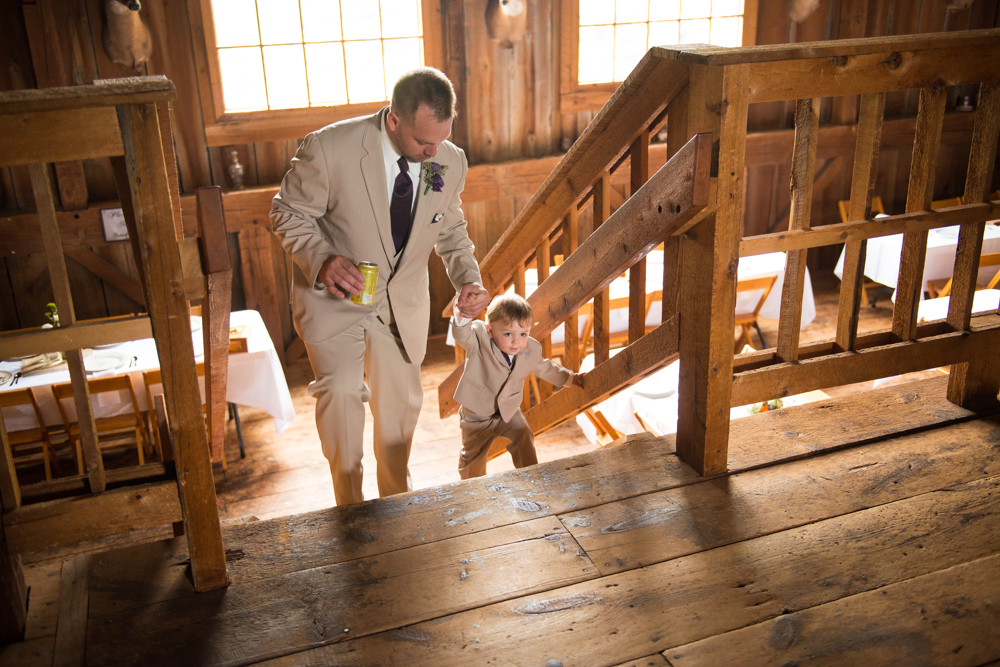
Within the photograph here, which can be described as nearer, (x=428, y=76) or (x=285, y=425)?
(x=428, y=76)

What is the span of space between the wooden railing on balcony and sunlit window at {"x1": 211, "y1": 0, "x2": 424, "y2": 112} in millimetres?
3807

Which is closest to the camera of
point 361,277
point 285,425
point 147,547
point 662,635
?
point 662,635

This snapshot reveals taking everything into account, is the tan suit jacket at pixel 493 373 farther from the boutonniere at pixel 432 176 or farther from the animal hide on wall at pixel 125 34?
the animal hide on wall at pixel 125 34

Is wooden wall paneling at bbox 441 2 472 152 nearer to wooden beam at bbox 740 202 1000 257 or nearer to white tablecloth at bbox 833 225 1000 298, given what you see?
white tablecloth at bbox 833 225 1000 298

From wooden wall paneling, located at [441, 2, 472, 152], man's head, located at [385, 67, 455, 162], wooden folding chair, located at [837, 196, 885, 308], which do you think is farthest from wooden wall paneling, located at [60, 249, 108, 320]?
wooden folding chair, located at [837, 196, 885, 308]

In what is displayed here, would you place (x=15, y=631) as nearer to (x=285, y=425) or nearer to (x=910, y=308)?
(x=910, y=308)

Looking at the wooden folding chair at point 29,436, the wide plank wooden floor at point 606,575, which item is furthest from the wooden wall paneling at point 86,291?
the wide plank wooden floor at point 606,575

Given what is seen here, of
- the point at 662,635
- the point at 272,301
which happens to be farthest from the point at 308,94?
the point at 662,635

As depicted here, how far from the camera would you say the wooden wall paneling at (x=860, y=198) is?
1890mm

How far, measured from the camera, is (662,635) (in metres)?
1.57

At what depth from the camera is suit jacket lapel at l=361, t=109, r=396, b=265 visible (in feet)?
7.94

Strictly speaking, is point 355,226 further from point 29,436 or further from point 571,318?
point 29,436

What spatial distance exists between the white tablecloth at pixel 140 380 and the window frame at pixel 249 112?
5.56 feet

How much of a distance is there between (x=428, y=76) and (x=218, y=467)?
11.0ft
